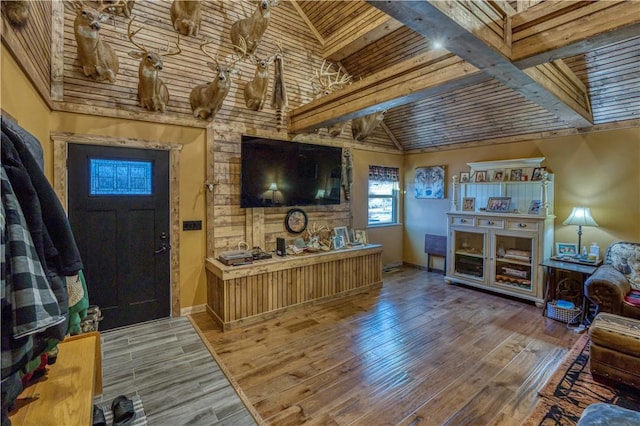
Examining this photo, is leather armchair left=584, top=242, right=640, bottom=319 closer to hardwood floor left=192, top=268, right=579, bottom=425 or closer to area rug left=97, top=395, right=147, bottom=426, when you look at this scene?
hardwood floor left=192, top=268, right=579, bottom=425

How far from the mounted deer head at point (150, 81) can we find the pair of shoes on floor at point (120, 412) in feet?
9.49

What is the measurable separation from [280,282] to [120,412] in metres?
2.11

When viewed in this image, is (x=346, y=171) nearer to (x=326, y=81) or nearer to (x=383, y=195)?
(x=383, y=195)

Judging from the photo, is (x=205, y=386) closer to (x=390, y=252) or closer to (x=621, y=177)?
(x=390, y=252)

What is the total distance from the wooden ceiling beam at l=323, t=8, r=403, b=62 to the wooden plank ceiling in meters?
0.02

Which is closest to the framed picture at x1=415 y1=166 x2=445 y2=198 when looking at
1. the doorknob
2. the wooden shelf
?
the doorknob

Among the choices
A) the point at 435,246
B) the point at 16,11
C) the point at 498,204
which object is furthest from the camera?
the point at 435,246

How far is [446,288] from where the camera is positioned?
196 inches

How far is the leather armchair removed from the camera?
3.07 meters

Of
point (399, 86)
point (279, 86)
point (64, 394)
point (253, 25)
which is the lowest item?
point (64, 394)

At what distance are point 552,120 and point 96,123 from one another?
5964 millimetres

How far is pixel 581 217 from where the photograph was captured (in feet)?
12.9

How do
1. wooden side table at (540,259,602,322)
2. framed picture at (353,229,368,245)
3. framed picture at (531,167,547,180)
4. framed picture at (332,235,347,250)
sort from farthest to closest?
framed picture at (353,229,368,245) → framed picture at (332,235,347,250) → framed picture at (531,167,547,180) → wooden side table at (540,259,602,322)

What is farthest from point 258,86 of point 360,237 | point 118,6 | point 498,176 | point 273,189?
point 498,176
